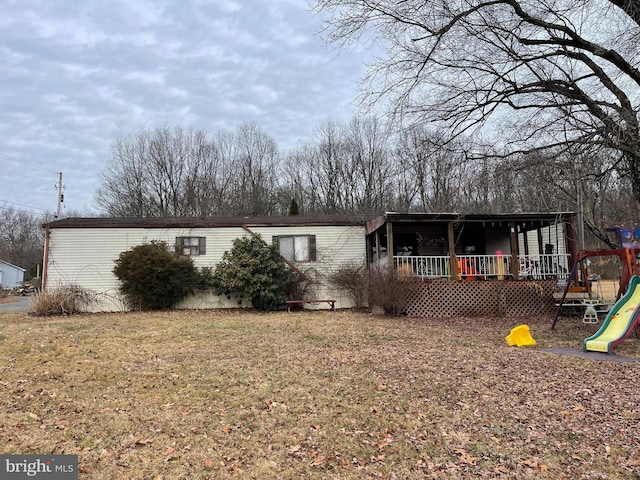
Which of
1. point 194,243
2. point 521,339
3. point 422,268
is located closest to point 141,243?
point 194,243

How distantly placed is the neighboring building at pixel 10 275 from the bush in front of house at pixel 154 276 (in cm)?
3402

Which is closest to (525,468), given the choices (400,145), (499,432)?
(499,432)

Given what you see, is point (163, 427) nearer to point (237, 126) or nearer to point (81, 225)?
point (81, 225)

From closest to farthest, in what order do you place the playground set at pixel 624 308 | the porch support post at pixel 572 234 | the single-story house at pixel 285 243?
the playground set at pixel 624 308
the porch support post at pixel 572 234
the single-story house at pixel 285 243

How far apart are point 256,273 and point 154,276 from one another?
11.6 feet

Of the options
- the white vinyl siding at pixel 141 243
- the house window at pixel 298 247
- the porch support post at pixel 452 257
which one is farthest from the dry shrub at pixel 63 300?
the porch support post at pixel 452 257

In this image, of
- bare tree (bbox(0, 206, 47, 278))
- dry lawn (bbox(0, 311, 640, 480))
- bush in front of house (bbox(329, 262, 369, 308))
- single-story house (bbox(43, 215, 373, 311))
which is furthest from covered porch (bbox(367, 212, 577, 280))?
bare tree (bbox(0, 206, 47, 278))

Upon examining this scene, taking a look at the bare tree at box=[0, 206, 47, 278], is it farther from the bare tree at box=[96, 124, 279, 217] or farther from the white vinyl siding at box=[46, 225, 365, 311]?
the white vinyl siding at box=[46, 225, 365, 311]

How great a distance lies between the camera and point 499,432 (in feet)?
13.1

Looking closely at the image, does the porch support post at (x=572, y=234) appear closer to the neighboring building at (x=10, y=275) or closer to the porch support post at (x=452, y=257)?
the porch support post at (x=452, y=257)

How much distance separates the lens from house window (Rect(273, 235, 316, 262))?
53.4ft

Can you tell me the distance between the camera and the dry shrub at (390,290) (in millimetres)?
12367

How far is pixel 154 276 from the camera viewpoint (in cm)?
1481

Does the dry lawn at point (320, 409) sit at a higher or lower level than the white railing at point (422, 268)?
lower
